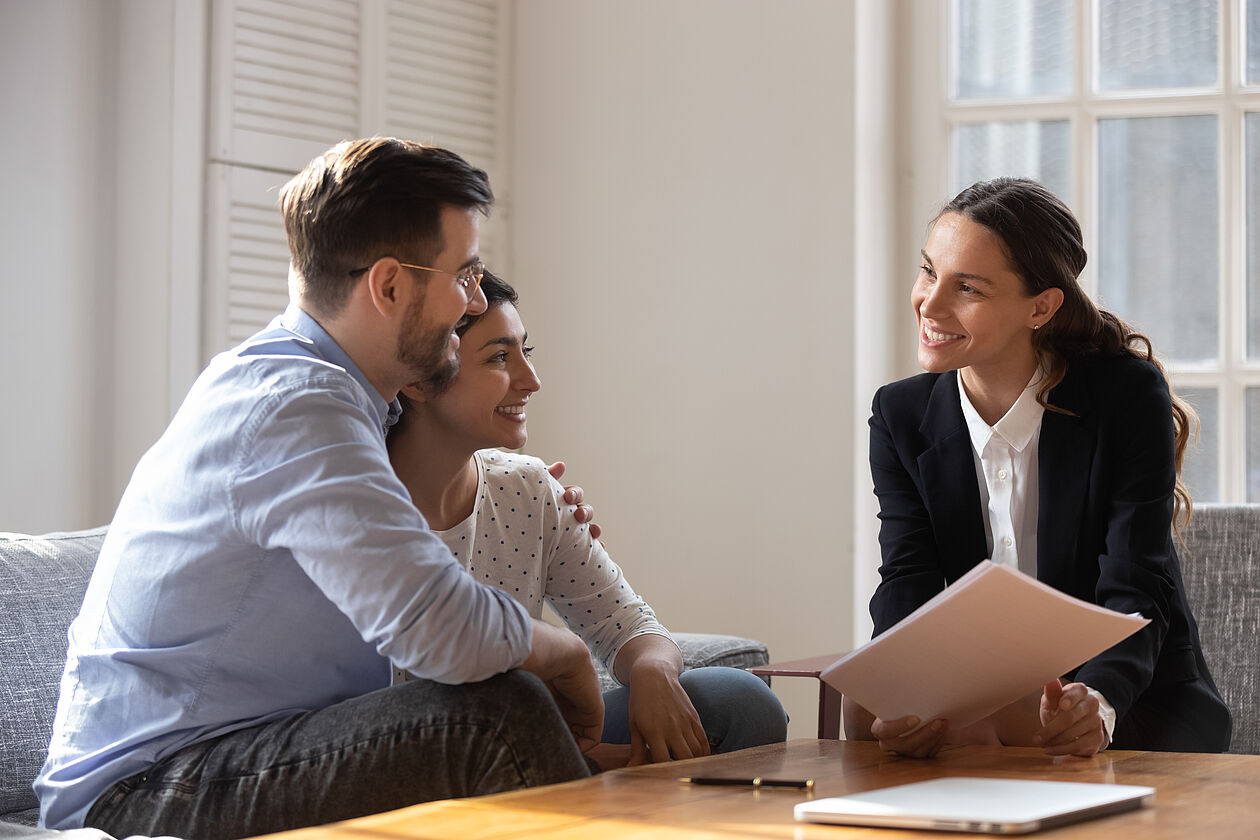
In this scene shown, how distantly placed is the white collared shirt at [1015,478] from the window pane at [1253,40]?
1.74 m

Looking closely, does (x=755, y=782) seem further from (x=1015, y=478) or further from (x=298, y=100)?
(x=298, y=100)

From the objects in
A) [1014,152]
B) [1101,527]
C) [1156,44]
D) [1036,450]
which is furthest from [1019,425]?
[1156,44]

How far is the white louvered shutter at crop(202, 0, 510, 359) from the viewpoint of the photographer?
3.07m

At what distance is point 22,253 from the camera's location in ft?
9.48

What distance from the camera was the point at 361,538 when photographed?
137 cm

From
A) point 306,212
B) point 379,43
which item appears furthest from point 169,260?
point 306,212

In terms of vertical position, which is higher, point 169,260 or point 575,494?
point 169,260

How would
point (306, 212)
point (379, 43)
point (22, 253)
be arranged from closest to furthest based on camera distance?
point (306, 212) < point (22, 253) < point (379, 43)

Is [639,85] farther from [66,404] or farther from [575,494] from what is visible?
[575,494]

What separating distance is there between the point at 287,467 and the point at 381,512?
11cm

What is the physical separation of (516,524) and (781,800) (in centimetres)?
81

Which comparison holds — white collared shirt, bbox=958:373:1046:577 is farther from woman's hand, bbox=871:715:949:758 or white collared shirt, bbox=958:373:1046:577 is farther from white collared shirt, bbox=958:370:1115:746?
woman's hand, bbox=871:715:949:758

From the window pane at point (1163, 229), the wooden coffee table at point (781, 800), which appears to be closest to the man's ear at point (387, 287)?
the wooden coffee table at point (781, 800)

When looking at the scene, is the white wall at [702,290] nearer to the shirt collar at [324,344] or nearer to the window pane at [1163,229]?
the window pane at [1163,229]
